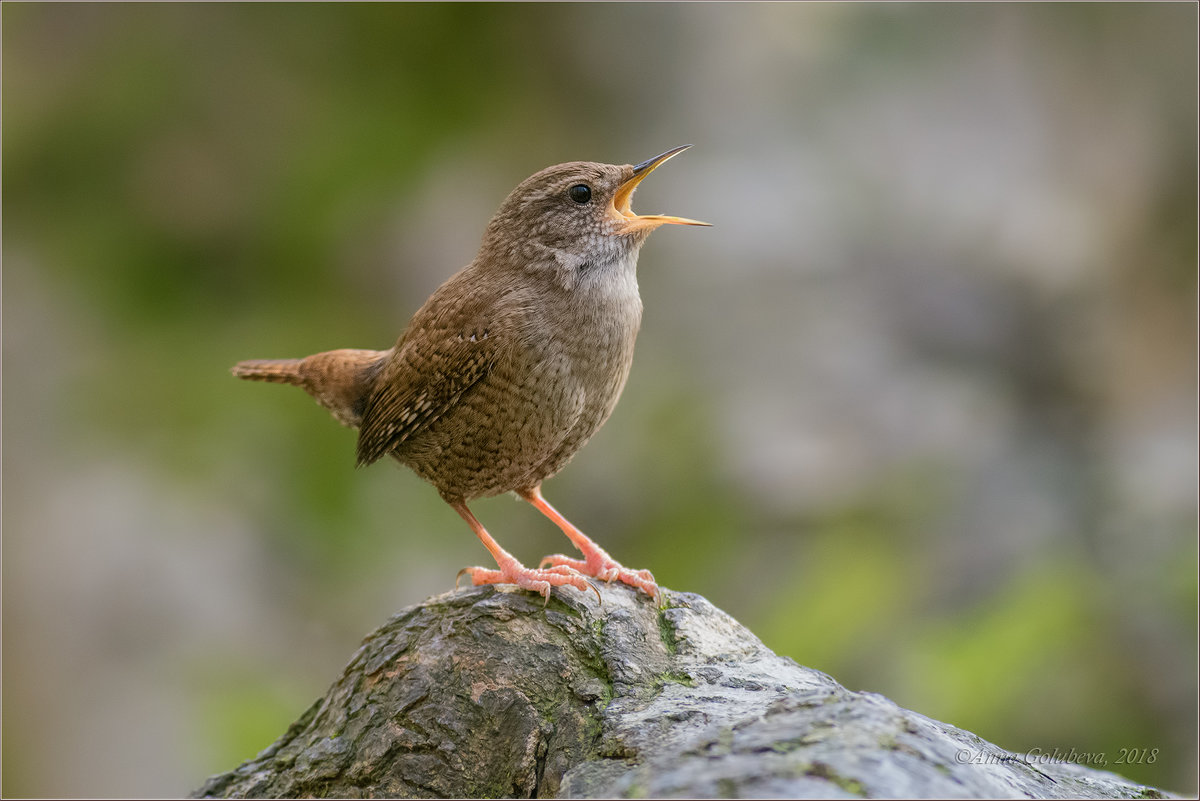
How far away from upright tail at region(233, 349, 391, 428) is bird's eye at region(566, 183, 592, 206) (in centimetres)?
103

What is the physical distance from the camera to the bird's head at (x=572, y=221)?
12.4 feet

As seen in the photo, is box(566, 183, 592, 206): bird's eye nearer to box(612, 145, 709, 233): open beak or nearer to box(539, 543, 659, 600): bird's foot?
box(612, 145, 709, 233): open beak

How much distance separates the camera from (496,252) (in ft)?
13.0

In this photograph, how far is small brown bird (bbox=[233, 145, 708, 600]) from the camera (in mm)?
3584

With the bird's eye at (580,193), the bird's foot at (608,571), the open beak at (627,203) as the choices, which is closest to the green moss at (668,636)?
the bird's foot at (608,571)

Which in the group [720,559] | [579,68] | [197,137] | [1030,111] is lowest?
[720,559]

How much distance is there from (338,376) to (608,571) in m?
1.39

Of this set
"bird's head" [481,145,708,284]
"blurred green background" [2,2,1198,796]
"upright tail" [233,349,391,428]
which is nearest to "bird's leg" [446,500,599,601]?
"upright tail" [233,349,391,428]

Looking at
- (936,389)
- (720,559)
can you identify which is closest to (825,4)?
(936,389)

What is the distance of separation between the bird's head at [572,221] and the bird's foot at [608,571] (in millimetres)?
1038

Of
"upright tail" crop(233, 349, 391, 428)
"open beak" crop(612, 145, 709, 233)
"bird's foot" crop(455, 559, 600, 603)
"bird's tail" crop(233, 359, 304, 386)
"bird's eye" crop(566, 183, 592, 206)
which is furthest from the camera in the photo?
"bird's tail" crop(233, 359, 304, 386)

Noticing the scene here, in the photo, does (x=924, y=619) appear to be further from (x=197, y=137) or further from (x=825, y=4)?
(x=197, y=137)

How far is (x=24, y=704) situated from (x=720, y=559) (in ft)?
16.1

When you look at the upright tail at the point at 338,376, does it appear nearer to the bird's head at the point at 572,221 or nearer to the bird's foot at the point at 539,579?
the bird's head at the point at 572,221
